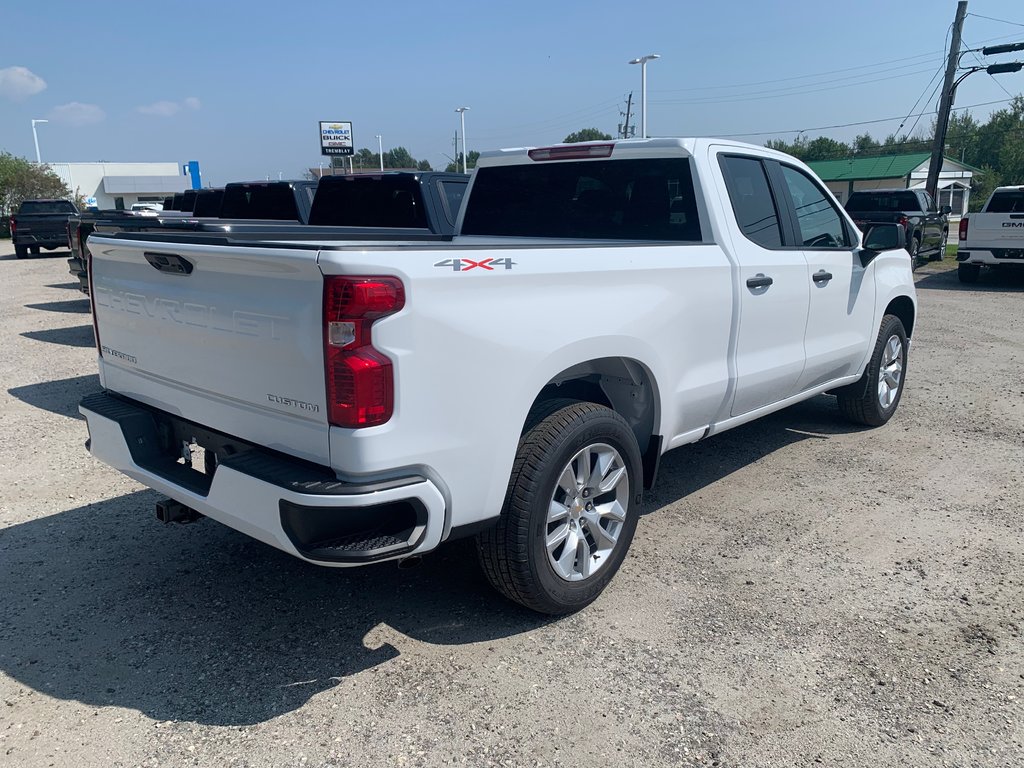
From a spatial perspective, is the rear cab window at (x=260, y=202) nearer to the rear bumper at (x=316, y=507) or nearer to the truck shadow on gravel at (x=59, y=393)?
the truck shadow on gravel at (x=59, y=393)

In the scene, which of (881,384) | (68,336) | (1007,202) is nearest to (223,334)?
(881,384)

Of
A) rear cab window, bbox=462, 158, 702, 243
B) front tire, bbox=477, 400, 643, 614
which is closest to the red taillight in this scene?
front tire, bbox=477, 400, 643, 614

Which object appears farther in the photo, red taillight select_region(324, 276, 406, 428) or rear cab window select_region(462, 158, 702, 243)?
rear cab window select_region(462, 158, 702, 243)

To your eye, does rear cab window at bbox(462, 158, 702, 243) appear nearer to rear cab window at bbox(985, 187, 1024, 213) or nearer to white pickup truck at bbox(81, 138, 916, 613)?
white pickup truck at bbox(81, 138, 916, 613)

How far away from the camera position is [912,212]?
18.9 meters

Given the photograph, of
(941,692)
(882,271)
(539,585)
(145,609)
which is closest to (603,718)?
(539,585)

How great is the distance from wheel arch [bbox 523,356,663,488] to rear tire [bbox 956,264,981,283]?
52.2ft

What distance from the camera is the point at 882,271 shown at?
6.09 meters

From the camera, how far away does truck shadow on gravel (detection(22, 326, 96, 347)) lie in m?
10.5

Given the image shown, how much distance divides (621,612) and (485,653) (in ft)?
2.31

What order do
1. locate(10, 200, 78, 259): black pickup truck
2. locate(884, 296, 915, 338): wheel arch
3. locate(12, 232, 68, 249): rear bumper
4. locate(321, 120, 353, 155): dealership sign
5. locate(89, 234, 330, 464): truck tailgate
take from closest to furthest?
1. locate(89, 234, 330, 464): truck tailgate
2. locate(884, 296, 915, 338): wheel arch
3. locate(10, 200, 78, 259): black pickup truck
4. locate(12, 232, 68, 249): rear bumper
5. locate(321, 120, 353, 155): dealership sign

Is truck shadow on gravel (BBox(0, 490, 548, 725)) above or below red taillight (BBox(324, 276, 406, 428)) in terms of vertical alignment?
below

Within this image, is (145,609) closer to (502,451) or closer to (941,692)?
(502,451)

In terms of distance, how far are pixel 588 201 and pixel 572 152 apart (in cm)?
32
